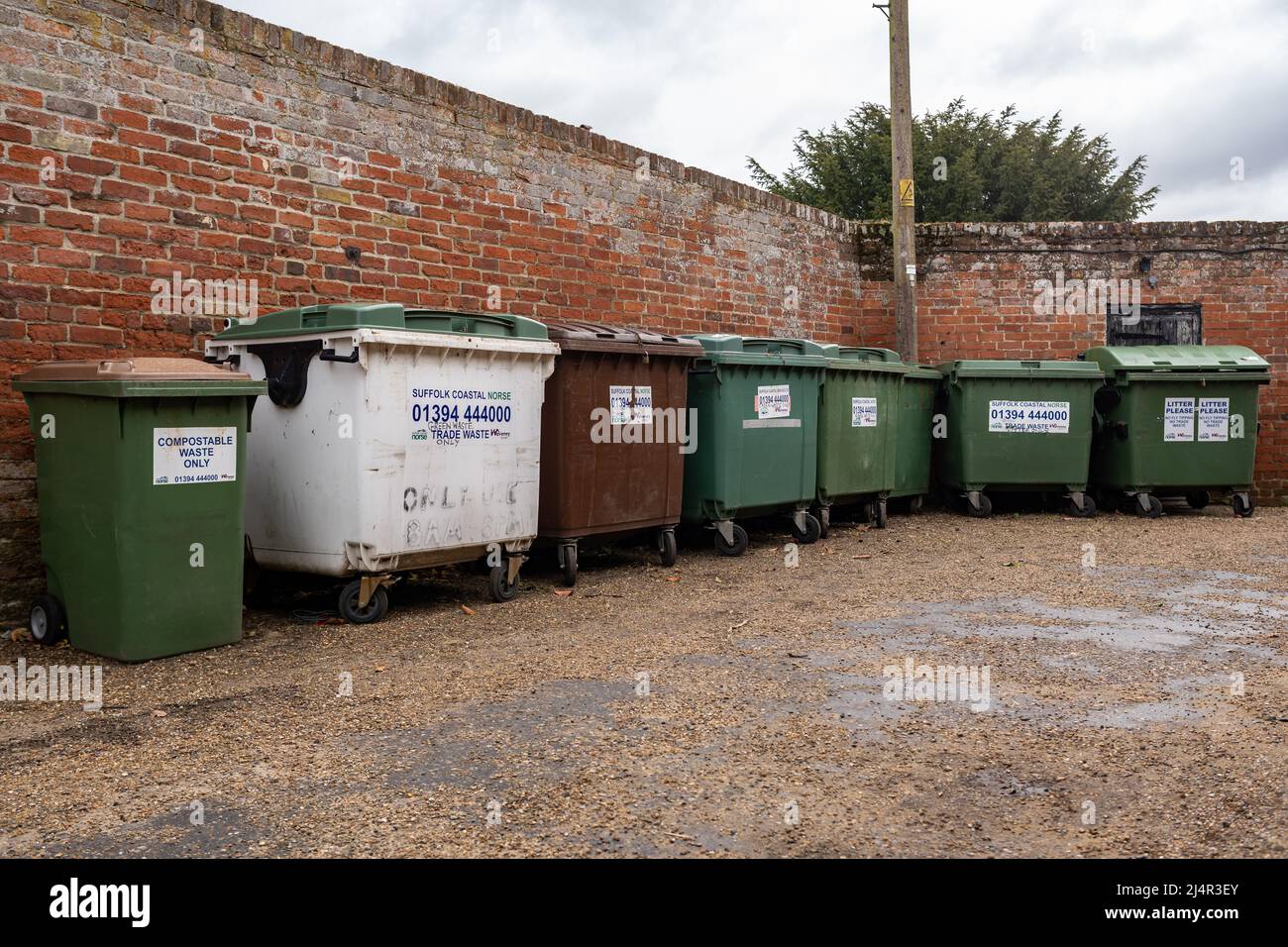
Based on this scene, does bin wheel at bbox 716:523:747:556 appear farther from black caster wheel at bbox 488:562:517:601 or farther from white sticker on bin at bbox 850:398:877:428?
black caster wheel at bbox 488:562:517:601

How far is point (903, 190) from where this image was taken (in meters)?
12.2

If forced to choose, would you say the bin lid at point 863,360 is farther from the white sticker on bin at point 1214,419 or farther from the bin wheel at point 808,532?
the white sticker on bin at point 1214,419

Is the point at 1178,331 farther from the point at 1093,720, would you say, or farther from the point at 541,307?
the point at 1093,720

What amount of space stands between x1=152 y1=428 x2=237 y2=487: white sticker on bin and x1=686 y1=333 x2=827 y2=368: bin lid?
3570mm

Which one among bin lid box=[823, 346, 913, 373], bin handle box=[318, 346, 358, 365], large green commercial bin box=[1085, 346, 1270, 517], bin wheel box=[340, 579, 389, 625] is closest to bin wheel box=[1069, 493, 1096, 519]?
large green commercial bin box=[1085, 346, 1270, 517]

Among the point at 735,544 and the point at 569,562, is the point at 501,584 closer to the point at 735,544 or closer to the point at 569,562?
the point at 569,562

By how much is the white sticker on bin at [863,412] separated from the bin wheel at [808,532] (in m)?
0.93

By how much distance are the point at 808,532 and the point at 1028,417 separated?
2840 millimetres

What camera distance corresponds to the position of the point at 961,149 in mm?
27750

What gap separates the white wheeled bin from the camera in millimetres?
5535

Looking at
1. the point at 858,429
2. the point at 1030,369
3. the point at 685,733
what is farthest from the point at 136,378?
the point at 1030,369

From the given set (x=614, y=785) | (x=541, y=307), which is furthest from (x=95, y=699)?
(x=541, y=307)

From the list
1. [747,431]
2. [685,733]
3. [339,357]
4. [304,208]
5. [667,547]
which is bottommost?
[685,733]

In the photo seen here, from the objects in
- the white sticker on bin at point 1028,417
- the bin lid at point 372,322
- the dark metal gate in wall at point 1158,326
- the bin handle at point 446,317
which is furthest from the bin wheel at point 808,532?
the dark metal gate in wall at point 1158,326
